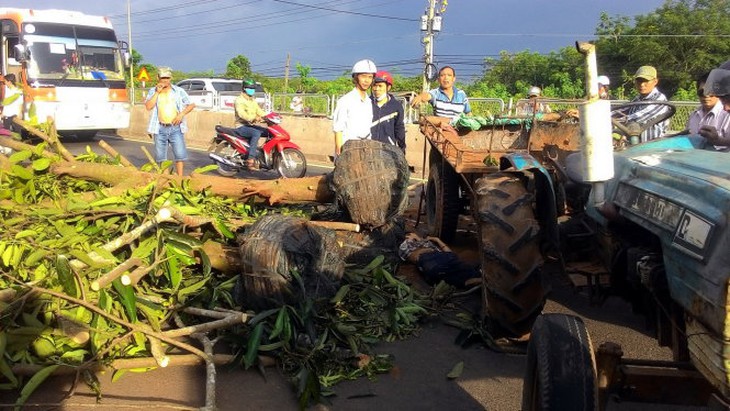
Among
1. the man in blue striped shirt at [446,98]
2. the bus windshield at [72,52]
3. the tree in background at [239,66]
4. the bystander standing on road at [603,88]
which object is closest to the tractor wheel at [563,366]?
the bystander standing on road at [603,88]

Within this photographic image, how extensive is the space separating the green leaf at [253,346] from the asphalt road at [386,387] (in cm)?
11

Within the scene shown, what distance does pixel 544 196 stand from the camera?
4.59 meters

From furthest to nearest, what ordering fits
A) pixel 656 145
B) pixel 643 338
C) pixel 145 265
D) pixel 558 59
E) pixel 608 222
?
1. pixel 558 59
2. pixel 643 338
3. pixel 145 265
4. pixel 656 145
5. pixel 608 222

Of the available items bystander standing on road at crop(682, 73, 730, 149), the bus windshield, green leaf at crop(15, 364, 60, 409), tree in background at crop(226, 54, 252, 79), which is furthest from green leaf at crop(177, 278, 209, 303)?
tree in background at crop(226, 54, 252, 79)

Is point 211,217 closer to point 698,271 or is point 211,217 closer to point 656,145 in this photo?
point 656,145

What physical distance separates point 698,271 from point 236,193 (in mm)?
4598

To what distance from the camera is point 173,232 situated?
498 centimetres

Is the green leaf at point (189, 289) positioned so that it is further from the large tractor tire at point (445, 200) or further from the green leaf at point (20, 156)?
the large tractor tire at point (445, 200)

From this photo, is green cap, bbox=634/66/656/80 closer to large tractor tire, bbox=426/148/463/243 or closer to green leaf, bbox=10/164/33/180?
large tractor tire, bbox=426/148/463/243

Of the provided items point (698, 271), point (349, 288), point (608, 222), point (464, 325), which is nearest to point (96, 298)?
point (349, 288)

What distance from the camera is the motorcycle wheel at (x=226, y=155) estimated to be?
1255cm

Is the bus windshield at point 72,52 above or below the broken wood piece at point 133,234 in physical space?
above

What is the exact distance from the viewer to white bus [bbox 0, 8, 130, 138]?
17531mm

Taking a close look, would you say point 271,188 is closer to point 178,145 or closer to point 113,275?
point 113,275
